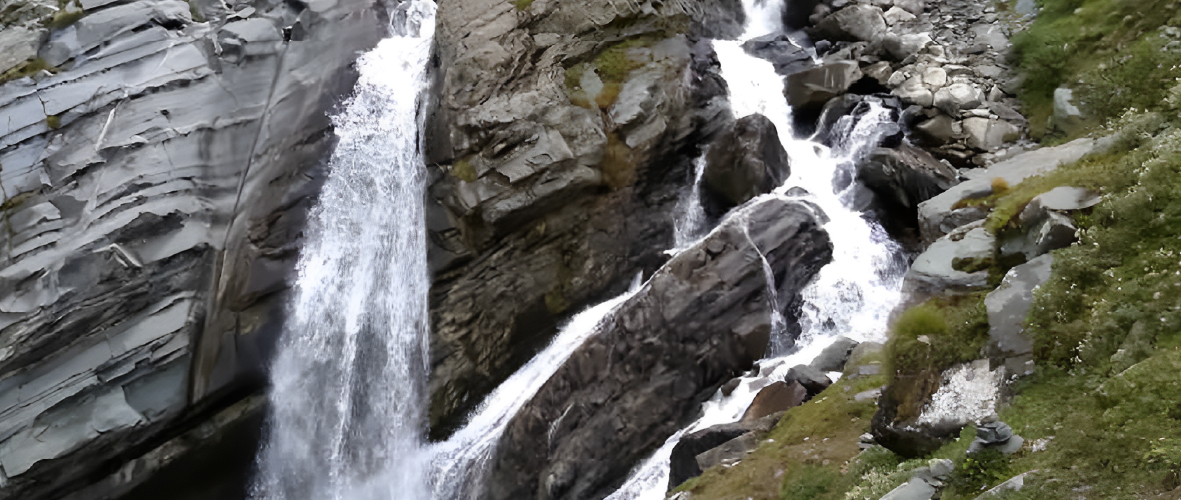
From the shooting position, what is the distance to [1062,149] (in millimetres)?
13406

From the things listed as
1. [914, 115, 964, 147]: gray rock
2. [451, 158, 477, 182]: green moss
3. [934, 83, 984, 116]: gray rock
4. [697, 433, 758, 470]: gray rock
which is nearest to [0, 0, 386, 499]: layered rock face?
[451, 158, 477, 182]: green moss

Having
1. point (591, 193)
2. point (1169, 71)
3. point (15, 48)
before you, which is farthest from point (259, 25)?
point (1169, 71)

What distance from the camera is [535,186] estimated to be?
1741cm

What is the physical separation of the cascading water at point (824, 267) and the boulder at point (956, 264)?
3.01 meters

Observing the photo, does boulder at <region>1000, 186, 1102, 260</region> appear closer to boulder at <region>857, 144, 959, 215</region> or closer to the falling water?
boulder at <region>857, 144, 959, 215</region>

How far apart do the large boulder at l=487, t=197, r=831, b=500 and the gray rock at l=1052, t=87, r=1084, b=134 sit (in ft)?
19.0

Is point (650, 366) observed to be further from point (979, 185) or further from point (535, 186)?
point (979, 185)

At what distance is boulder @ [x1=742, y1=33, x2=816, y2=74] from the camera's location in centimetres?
2123

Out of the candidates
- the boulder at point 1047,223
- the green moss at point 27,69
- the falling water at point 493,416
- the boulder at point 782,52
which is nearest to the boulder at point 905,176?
the boulder at point 782,52

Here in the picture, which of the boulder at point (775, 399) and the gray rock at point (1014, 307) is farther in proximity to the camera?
the boulder at point (775, 399)

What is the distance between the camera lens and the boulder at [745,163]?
18.0 m

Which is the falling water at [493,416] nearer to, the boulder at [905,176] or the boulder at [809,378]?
the boulder at [809,378]

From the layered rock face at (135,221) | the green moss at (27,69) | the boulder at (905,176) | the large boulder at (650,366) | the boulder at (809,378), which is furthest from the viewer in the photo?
the green moss at (27,69)

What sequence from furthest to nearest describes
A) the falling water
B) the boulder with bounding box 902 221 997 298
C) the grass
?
the falling water
the grass
the boulder with bounding box 902 221 997 298
